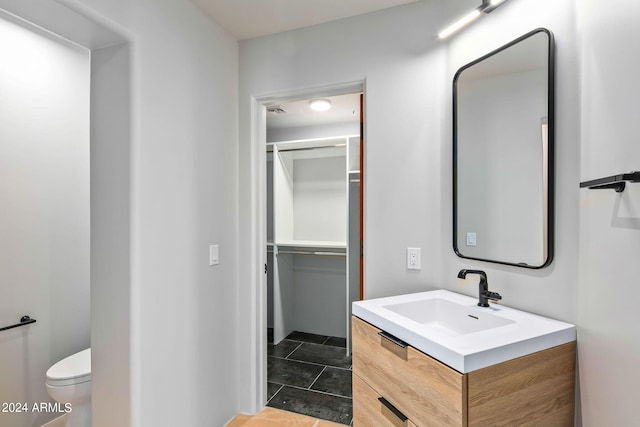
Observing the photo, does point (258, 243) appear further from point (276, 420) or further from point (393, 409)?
point (393, 409)

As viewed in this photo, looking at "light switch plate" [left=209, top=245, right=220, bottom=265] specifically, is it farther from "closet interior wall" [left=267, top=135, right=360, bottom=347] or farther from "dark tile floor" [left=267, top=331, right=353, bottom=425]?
"closet interior wall" [left=267, top=135, right=360, bottom=347]

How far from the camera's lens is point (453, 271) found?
1646mm

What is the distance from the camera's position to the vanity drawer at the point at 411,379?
911 millimetres

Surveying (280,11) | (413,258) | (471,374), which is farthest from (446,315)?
(280,11)

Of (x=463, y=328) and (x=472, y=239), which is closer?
(x=463, y=328)

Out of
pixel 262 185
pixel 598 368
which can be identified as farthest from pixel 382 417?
pixel 262 185

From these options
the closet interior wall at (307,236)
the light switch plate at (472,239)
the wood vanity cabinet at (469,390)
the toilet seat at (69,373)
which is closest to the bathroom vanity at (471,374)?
the wood vanity cabinet at (469,390)

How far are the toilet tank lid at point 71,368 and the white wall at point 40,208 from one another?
0.30 meters

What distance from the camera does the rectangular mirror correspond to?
1.25 metres

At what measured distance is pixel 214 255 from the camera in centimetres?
186

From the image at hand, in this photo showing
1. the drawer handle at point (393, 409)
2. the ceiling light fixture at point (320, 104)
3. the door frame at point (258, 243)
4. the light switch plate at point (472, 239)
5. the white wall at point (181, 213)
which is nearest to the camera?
the drawer handle at point (393, 409)

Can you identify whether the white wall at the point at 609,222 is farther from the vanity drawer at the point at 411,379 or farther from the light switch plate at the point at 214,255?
the light switch plate at the point at 214,255

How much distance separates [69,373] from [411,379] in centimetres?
181

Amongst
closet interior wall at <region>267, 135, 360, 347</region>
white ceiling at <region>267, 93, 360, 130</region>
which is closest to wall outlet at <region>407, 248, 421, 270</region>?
closet interior wall at <region>267, 135, 360, 347</region>
